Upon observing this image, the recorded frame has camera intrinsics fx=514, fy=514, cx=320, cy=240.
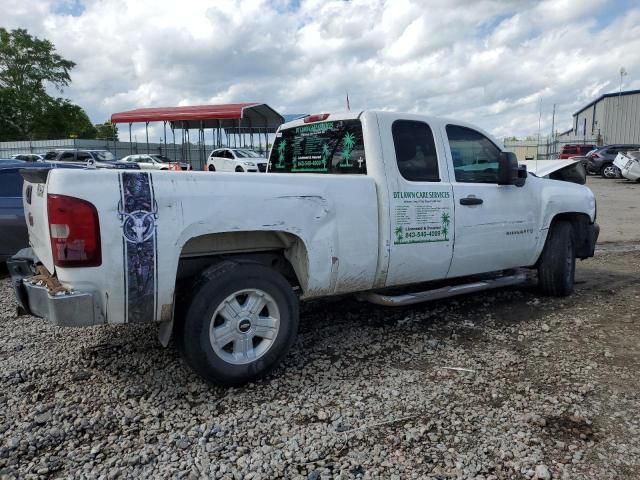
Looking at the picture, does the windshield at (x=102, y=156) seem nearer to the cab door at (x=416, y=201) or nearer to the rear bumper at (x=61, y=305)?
the cab door at (x=416, y=201)

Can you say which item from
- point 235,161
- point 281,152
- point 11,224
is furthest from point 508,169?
point 235,161

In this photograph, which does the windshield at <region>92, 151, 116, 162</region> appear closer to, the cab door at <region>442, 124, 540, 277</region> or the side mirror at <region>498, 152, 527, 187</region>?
the cab door at <region>442, 124, 540, 277</region>

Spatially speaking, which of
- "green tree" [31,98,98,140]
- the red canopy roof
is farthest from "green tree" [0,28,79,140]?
the red canopy roof

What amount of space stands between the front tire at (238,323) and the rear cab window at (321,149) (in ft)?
4.30

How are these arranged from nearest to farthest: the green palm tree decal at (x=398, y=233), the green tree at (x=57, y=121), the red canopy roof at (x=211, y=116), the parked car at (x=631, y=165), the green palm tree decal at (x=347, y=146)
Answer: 1. the green palm tree decal at (x=398, y=233)
2. the green palm tree decal at (x=347, y=146)
3. the parked car at (x=631, y=165)
4. the red canopy roof at (x=211, y=116)
5. the green tree at (x=57, y=121)

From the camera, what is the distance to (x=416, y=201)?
13.5 feet

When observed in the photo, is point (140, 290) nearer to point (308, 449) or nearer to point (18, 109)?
point (308, 449)

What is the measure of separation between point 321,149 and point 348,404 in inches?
90.0

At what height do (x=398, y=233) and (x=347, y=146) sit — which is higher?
→ (x=347, y=146)

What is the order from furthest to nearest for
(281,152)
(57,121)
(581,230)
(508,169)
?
1. (57,121)
2. (581,230)
3. (281,152)
4. (508,169)

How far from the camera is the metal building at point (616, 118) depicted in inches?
1779

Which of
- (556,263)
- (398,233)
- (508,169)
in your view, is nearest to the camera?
(398,233)

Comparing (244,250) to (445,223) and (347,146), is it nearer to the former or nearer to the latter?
(347,146)

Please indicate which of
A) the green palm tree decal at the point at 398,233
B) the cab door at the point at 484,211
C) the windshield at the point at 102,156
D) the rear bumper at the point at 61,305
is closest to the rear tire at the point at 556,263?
the cab door at the point at 484,211
